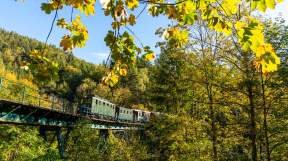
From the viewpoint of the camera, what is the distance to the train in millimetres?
19062

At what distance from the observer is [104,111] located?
70.2 feet

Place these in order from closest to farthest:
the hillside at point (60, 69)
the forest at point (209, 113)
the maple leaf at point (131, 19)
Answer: the maple leaf at point (131, 19) < the forest at point (209, 113) < the hillside at point (60, 69)

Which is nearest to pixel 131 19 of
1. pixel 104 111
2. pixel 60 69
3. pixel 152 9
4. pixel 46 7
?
pixel 152 9

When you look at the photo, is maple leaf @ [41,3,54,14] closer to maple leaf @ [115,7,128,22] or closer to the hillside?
maple leaf @ [115,7,128,22]

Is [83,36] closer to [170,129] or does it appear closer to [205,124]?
[205,124]

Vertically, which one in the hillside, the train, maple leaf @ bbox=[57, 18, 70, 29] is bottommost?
the train

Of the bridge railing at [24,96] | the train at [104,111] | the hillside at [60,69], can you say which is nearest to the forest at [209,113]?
the bridge railing at [24,96]

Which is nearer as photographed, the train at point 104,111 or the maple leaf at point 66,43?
the maple leaf at point 66,43

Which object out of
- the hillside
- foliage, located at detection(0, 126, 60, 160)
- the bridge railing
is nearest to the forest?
foliage, located at detection(0, 126, 60, 160)

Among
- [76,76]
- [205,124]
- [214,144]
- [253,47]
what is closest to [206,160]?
[214,144]

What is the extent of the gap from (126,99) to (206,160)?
40257mm

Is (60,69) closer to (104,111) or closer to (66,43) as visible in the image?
(104,111)

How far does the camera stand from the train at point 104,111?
62.5 ft

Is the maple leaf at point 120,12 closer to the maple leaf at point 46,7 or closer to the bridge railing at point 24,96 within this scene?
the maple leaf at point 46,7
